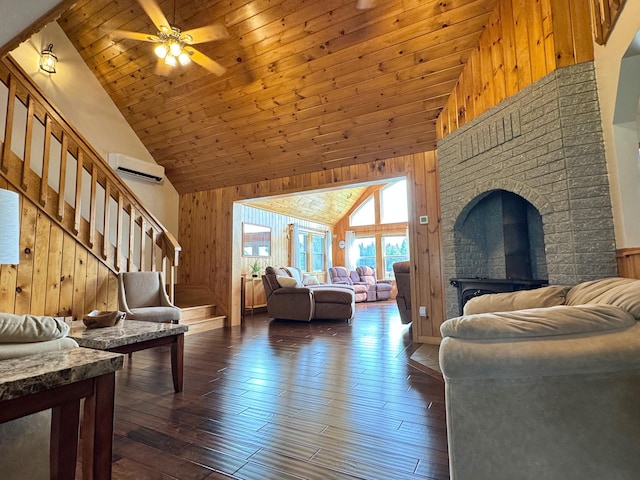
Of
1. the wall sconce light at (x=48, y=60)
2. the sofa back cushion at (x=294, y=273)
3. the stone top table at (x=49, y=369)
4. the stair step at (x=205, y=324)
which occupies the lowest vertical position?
the stair step at (x=205, y=324)

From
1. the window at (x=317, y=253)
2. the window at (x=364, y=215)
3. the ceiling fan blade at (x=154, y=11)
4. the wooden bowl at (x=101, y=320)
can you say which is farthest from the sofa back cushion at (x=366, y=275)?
the ceiling fan blade at (x=154, y=11)

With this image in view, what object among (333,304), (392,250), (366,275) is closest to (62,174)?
(333,304)

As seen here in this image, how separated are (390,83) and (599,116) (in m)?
1.90

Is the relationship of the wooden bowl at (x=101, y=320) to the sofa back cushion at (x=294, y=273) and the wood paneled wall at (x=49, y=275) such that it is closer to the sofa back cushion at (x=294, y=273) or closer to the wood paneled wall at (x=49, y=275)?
the wood paneled wall at (x=49, y=275)

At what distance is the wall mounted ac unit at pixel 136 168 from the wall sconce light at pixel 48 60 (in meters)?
1.28

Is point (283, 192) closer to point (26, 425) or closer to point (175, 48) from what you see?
point (175, 48)

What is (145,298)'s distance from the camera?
391cm

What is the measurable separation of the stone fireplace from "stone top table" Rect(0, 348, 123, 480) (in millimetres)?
2952

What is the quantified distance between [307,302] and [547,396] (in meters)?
4.54

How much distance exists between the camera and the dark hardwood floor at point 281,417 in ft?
4.82

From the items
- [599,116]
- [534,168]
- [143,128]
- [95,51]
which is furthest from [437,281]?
[95,51]

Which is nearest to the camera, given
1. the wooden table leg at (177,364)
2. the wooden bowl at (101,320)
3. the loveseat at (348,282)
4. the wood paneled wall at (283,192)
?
the wooden bowl at (101,320)

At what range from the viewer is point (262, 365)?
3.02 metres

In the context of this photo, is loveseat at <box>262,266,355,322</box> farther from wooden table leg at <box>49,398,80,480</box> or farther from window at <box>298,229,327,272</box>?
wooden table leg at <box>49,398,80,480</box>
